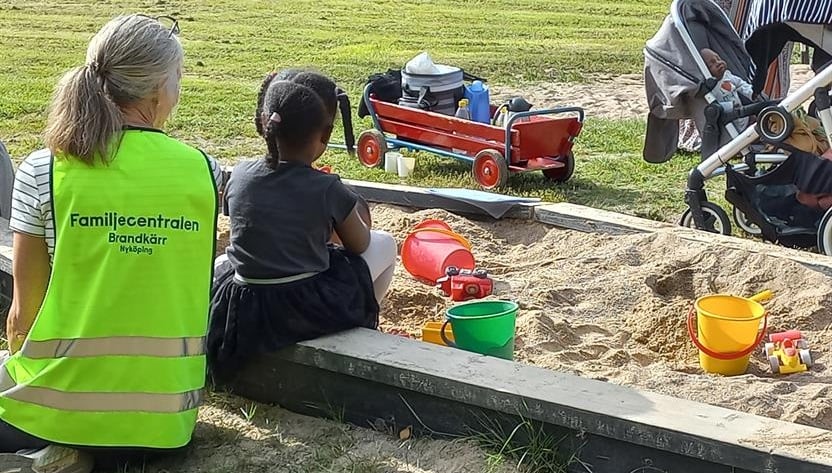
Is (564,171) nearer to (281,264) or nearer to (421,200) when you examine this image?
(421,200)

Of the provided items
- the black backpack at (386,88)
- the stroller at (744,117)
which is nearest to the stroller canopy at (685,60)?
the stroller at (744,117)

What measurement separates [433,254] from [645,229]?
104 cm

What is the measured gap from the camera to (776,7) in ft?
19.5

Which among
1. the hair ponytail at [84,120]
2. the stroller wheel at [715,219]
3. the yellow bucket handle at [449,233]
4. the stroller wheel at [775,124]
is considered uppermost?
the hair ponytail at [84,120]

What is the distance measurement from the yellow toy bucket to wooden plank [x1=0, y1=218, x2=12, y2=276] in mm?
2550

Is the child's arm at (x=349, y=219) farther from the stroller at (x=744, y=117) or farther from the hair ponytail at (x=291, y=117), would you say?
the stroller at (x=744, y=117)

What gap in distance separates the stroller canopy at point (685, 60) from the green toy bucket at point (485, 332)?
7.99 ft

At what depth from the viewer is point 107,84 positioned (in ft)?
9.35

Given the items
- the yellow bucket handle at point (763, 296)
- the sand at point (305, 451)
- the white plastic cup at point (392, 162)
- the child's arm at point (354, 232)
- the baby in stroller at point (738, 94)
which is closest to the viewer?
the sand at point (305, 451)

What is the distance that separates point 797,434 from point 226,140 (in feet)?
20.9

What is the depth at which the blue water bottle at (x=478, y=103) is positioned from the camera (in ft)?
24.8

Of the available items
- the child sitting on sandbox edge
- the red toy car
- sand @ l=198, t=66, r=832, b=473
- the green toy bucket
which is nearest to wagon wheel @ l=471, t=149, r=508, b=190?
sand @ l=198, t=66, r=832, b=473

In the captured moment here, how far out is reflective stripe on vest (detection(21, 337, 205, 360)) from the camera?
2.85 metres

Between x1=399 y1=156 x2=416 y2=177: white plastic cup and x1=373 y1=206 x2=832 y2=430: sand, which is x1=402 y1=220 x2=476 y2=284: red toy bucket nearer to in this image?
x1=373 y1=206 x2=832 y2=430: sand
